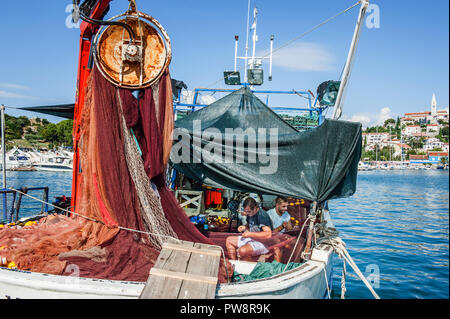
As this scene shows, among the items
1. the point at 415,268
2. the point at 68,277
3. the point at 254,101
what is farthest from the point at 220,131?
the point at 415,268

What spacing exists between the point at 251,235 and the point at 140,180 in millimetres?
1906

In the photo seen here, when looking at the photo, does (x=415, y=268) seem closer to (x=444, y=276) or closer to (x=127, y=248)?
(x=444, y=276)

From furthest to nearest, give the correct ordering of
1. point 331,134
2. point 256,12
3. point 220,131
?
point 256,12 → point 220,131 → point 331,134

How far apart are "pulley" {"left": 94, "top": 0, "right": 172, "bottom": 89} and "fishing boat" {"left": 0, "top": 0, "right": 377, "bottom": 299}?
0.04 feet

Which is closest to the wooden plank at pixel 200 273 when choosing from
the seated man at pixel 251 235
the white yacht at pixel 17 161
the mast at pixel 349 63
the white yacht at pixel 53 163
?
Result: the seated man at pixel 251 235

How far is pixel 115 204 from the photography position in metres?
4.04

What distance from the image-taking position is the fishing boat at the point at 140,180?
3.63 m

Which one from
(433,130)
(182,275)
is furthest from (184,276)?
(433,130)

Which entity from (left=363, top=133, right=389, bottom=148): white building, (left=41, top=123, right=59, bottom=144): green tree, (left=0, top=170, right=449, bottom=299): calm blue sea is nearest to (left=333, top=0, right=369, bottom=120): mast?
(left=0, top=170, right=449, bottom=299): calm blue sea

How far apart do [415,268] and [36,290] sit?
1050cm

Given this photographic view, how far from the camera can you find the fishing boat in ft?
11.9

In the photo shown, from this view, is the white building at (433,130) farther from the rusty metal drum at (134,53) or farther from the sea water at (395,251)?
the rusty metal drum at (134,53)

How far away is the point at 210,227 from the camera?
20.5 feet

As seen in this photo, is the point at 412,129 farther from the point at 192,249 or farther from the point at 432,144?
the point at 192,249
